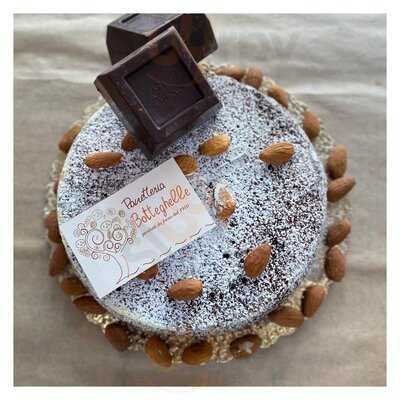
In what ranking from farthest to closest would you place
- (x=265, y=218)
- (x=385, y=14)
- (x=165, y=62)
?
(x=385, y=14) < (x=265, y=218) < (x=165, y=62)

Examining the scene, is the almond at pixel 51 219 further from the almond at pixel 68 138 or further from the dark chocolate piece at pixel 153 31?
the dark chocolate piece at pixel 153 31

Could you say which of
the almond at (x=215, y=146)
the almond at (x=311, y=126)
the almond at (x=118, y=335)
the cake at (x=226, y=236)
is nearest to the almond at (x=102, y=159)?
the cake at (x=226, y=236)

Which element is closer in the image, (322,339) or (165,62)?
(165,62)

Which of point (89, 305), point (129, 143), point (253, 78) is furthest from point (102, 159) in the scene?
point (253, 78)

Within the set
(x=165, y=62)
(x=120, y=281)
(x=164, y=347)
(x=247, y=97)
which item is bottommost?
Result: (x=164, y=347)

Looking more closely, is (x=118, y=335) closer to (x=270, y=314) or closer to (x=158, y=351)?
(x=158, y=351)

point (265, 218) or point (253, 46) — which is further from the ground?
point (253, 46)

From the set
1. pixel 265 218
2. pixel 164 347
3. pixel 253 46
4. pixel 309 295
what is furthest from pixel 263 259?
pixel 253 46

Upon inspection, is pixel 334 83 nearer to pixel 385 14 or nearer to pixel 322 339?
pixel 385 14
